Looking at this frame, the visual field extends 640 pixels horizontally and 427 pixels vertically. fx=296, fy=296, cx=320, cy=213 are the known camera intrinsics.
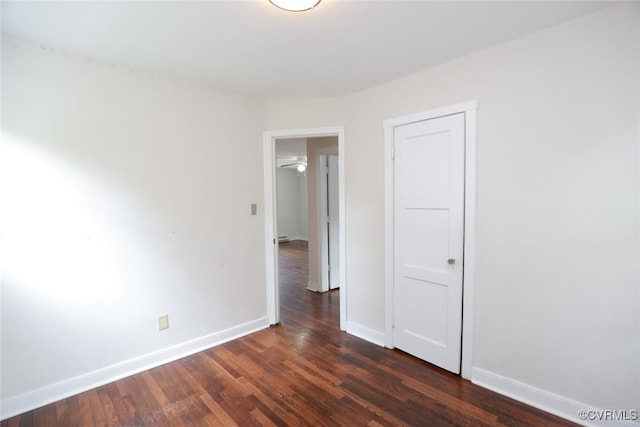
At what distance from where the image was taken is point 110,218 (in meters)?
2.23

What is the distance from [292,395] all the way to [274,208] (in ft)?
5.82

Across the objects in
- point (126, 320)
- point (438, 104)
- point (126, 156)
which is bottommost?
point (126, 320)

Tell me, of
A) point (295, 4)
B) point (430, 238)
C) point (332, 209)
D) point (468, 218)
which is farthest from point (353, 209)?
point (295, 4)

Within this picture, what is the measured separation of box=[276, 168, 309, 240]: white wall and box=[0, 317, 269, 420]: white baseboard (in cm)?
679

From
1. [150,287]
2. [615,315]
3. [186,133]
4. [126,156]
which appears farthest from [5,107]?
[615,315]

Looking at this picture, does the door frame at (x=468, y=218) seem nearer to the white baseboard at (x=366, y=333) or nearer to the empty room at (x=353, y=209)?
the empty room at (x=353, y=209)

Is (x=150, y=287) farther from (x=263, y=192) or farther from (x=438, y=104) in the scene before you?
(x=438, y=104)

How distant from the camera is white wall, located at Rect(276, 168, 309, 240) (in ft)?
31.8

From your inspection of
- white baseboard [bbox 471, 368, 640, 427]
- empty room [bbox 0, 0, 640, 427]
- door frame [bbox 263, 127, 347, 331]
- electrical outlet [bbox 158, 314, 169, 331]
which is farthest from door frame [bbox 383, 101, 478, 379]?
electrical outlet [bbox 158, 314, 169, 331]

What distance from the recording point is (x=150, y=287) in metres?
2.44

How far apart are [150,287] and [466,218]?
2560 mm

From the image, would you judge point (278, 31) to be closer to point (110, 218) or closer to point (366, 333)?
point (110, 218)

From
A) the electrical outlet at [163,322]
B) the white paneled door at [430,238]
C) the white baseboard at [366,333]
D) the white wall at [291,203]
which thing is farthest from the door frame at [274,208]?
the white wall at [291,203]

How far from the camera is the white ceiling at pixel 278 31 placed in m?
1.59
